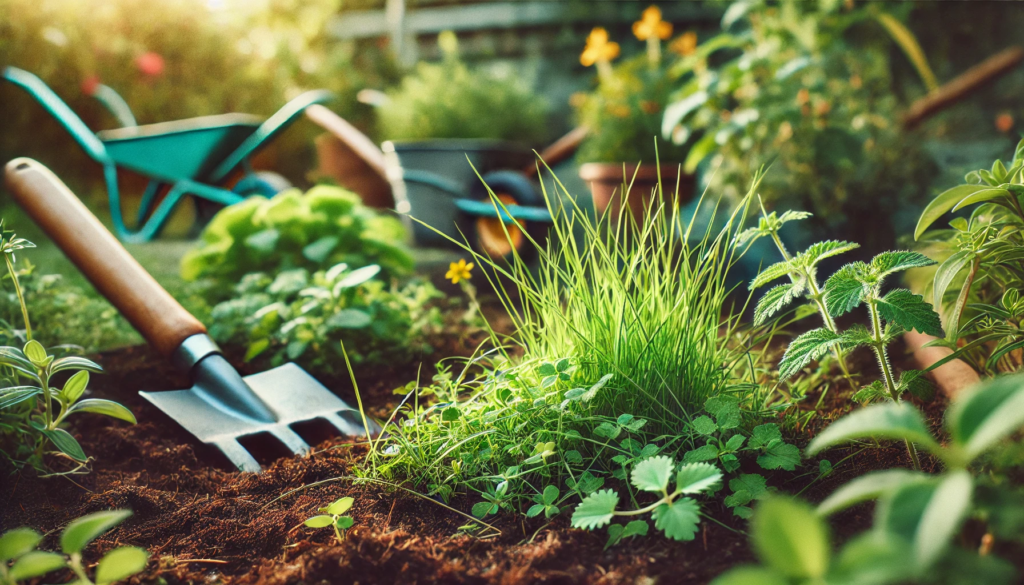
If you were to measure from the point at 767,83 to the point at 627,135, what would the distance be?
0.64 m

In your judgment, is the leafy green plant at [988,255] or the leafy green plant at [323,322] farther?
the leafy green plant at [323,322]

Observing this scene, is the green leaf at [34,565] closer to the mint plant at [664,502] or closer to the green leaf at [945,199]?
the mint plant at [664,502]

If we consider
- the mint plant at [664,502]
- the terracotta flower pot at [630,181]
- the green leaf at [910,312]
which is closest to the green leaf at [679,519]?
the mint plant at [664,502]

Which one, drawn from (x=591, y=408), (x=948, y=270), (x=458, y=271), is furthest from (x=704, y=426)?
(x=458, y=271)

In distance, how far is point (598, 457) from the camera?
39.8 inches

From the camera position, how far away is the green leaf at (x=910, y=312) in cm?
83

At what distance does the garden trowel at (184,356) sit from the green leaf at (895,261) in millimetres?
964

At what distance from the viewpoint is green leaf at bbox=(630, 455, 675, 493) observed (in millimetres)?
755

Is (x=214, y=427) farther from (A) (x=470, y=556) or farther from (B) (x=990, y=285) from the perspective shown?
(B) (x=990, y=285)

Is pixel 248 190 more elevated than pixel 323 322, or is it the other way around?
pixel 248 190

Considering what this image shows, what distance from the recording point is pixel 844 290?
2.94 ft

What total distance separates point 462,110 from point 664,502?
2.92 m

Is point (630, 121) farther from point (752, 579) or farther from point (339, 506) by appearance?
point (752, 579)

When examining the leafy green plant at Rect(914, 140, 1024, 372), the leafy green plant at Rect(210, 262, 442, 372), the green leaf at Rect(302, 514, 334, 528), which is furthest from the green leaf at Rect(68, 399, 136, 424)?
the leafy green plant at Rect(914, 140, 1024, 372)
